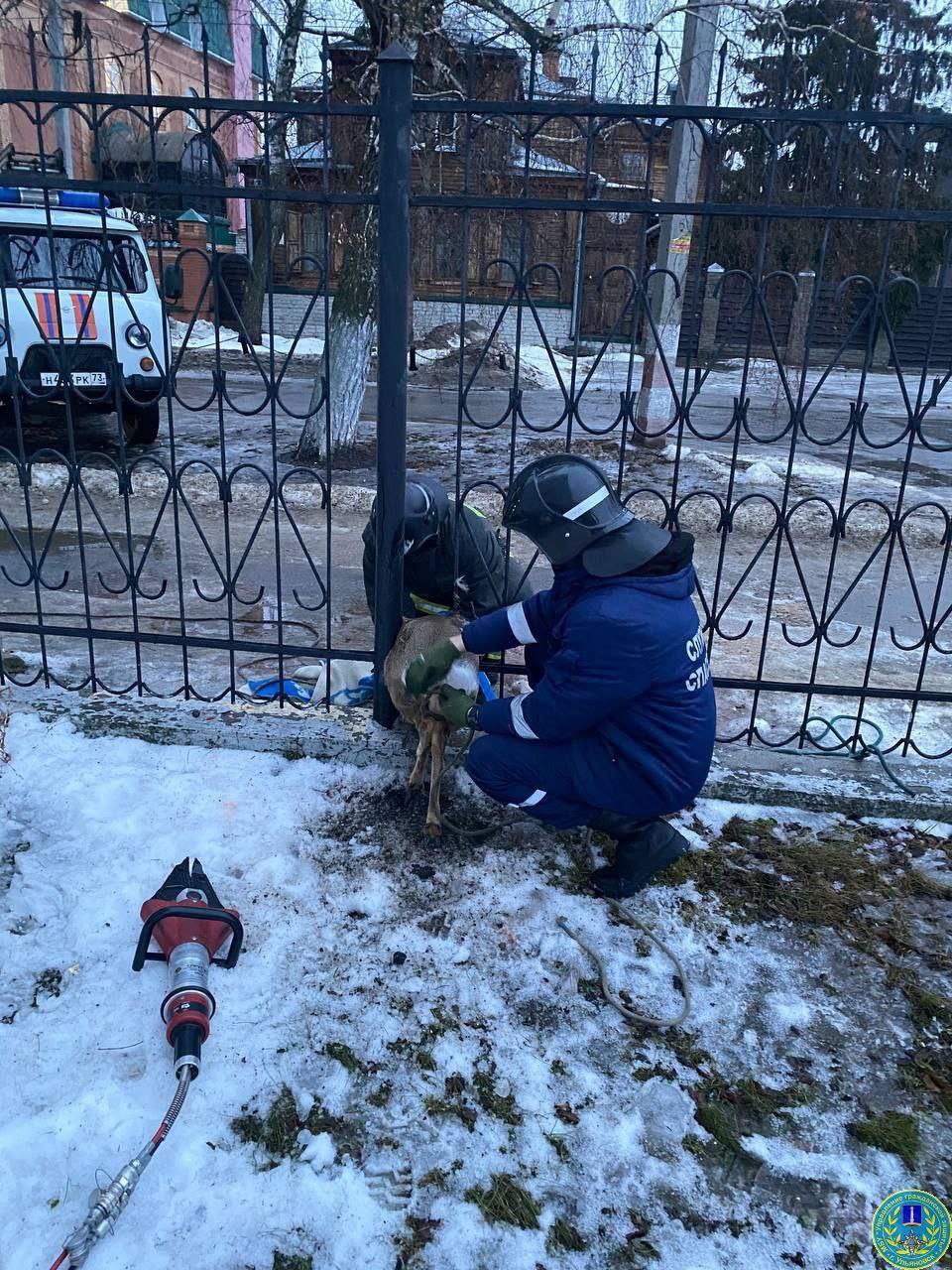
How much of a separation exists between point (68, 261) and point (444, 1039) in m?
3.29

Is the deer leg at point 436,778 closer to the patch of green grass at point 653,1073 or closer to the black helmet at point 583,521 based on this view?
the black helmet at point 583,521

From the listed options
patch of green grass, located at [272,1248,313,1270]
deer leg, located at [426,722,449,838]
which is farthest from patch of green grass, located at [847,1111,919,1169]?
deer leg, located at [426,722,449,838]

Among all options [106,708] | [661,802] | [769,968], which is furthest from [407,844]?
[106,708]

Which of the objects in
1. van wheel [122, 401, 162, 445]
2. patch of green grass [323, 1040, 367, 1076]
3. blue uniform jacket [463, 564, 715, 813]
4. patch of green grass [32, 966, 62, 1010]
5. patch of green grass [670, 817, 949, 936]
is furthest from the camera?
van wheel [122, 401, 162, 445]

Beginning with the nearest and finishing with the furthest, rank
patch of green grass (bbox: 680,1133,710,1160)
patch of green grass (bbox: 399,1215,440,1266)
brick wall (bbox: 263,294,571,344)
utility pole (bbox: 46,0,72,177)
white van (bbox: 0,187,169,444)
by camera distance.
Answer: patch of green grass (bbox: 399,1215,440,1266), patch of green grass (bbox: 680,1133,710,1160), white van (bbox: 0,187,169,444), utility pole (bbox: 46,0,72,177), brick wall (bbox: 263,294,571,344)

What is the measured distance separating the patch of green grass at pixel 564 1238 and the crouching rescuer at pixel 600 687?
1088 mm

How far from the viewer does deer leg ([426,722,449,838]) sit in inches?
124

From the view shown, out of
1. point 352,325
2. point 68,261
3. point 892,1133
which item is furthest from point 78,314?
point 892,1133

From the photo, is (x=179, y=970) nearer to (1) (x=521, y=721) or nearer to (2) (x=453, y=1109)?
(2) (x=453, y=1109)

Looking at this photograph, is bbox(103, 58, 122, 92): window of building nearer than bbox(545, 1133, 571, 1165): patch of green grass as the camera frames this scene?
No

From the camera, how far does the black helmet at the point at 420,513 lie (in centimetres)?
380

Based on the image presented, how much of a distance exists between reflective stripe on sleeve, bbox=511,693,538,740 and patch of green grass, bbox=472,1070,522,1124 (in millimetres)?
1028

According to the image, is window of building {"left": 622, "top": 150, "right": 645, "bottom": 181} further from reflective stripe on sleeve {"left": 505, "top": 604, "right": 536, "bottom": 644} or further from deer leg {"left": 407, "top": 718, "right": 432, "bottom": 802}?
deer leg {"left": 407, "top": 718, "right": 432, "bottom": 802}

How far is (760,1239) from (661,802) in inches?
48.9
